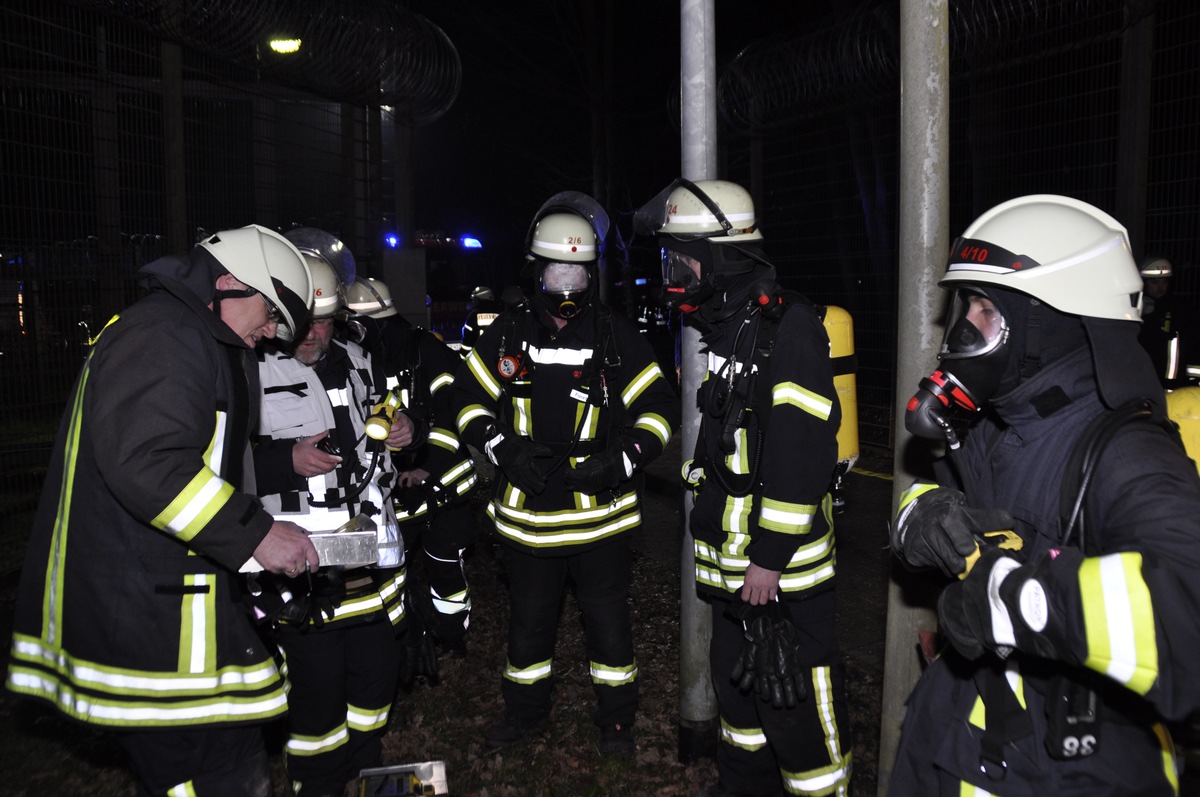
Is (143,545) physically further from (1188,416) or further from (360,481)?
(1188,416)

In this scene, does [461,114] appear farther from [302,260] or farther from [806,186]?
[302,260]

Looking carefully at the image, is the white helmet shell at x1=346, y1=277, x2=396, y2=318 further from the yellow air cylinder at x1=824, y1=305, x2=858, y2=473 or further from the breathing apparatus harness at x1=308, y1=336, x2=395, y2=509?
the yellow air cylinder at x1=824, y1=305, x2=858, y2=473

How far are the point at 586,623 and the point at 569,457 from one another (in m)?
0.78

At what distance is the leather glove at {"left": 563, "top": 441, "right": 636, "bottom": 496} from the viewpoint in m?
4.03

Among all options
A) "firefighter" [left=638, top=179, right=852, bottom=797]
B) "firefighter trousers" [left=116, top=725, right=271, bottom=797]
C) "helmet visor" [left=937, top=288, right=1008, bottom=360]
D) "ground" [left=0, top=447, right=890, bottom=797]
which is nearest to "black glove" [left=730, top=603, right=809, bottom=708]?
"firefighter" [left=638, top=179, right=852, bottom=797]

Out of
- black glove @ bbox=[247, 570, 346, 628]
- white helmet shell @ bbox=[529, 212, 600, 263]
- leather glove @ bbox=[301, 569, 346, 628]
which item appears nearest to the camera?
black glove @ bbox=[247, 570, 346, 628]

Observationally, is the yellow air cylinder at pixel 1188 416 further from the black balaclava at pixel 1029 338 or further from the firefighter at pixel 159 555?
the firefighter at pixel 159 555

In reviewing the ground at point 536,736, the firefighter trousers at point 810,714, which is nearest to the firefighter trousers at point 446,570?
the ground at point 536,736

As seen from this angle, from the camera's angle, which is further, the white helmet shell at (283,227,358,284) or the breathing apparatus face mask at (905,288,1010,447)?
the white helmet shell at (283,227,358,284)

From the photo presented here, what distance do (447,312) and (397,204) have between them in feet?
42.2

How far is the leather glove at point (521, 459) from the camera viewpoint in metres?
4.04

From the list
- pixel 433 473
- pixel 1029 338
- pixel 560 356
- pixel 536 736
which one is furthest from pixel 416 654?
pixel 1029 338

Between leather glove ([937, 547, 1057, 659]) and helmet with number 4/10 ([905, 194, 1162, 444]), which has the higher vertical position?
helmet with number 4/10 ([905, 194, 1162, 444])

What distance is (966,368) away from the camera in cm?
216
